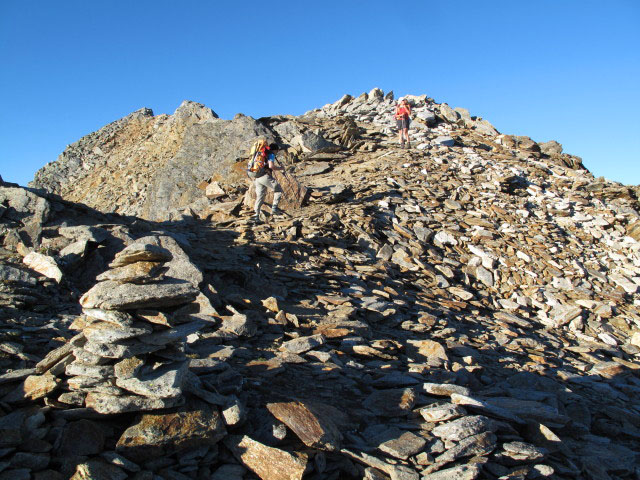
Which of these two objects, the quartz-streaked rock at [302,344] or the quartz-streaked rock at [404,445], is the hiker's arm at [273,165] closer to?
the quartz-streaked rock at [302,344]

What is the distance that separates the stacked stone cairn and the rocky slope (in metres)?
0.02

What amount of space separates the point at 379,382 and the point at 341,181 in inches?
494

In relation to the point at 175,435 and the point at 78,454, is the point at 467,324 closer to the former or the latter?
the point at 175,435

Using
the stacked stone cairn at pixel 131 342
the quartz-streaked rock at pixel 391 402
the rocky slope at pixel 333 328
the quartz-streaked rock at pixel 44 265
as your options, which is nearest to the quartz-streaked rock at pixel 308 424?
the rocky slope at pixel 333 328

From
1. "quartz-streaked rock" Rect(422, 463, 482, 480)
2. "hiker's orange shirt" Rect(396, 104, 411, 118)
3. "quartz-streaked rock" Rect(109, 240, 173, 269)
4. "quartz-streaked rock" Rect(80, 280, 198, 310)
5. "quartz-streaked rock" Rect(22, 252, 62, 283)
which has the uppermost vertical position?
"hiker's orange shirt" Rect(396, 104, 411, 118)

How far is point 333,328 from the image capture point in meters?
7.64

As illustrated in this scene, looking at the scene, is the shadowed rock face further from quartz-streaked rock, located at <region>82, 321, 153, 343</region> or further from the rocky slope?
quartz-streaked rock, located at <region>82, 321, 153, 343</region>

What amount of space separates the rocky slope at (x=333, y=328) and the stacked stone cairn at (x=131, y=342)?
0.02 metres

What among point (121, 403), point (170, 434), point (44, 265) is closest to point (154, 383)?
point (121, 403)

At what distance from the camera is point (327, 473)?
4.02m

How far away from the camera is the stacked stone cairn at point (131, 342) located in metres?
4.00

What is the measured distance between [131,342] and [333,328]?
13.3 feet

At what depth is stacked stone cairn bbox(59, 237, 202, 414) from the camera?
400 cm

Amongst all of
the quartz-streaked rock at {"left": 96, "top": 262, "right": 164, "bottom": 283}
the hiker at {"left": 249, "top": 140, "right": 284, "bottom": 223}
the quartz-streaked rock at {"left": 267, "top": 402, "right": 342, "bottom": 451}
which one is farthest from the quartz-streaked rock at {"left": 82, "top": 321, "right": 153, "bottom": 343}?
the hiker at {"left": 249, "top": 140, "right": 284, "bottom": 223}
